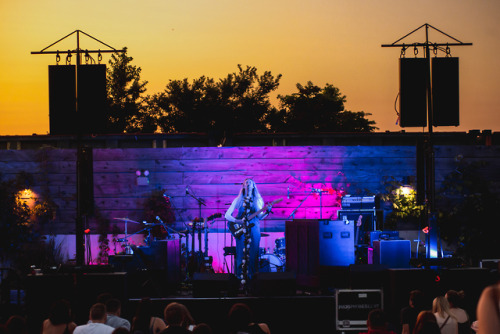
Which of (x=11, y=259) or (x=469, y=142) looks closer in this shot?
(x=11, y=259)

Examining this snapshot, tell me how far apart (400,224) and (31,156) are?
845 centimetres

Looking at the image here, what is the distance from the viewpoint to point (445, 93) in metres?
10.4

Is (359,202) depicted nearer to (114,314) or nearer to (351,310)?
(351,310)

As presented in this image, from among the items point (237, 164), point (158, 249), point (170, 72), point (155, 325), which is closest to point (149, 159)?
point (237, 164)

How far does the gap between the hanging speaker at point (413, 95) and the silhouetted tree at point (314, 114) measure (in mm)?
10219

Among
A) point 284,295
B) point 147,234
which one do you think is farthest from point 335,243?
point 147,234

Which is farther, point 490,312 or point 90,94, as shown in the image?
point 90,94

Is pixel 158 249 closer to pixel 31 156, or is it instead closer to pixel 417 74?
pixel 31 156

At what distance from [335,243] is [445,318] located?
456 centimetres

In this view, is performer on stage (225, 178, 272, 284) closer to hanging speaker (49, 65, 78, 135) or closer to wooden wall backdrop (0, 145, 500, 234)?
wooden wall backdrop (0, 145, 500, 234)

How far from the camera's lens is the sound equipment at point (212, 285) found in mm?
9375

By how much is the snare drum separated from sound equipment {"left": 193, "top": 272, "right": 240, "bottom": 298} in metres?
2.59

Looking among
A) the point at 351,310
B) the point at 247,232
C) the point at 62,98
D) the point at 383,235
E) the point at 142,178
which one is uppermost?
the point at 62,98

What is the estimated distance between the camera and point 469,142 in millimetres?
15523
